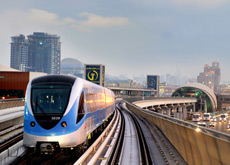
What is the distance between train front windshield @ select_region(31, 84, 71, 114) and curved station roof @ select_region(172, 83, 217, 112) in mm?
145388

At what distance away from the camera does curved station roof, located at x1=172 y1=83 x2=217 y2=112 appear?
486 ft

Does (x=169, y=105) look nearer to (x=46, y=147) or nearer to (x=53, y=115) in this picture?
(x=53, y=115)

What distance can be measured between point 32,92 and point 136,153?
656 cm

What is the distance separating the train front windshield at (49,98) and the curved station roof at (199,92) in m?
145

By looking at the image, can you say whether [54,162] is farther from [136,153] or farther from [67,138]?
[136,153]

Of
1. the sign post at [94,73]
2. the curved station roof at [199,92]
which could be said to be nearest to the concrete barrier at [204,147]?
the sign post at [94,73]

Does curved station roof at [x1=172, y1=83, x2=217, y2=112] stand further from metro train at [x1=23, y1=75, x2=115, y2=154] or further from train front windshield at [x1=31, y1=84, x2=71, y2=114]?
train front windshield at [x1=31, y1=84, x2=71, y2=114]

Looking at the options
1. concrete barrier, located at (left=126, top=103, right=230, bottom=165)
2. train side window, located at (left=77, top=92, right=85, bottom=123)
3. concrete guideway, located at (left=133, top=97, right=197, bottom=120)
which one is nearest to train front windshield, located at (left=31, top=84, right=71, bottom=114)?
train side window, located at (left=77, top=92, right=85, bottom=123)

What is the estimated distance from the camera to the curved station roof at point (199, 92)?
148000mm

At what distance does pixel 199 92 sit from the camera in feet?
504

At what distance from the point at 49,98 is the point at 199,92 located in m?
150

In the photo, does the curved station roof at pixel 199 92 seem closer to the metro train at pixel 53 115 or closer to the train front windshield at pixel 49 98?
the metro train at pixel 53 115

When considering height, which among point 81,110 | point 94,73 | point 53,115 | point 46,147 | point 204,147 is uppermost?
point 94,73

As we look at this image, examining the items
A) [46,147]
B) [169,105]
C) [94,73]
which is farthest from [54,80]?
[94,73]
